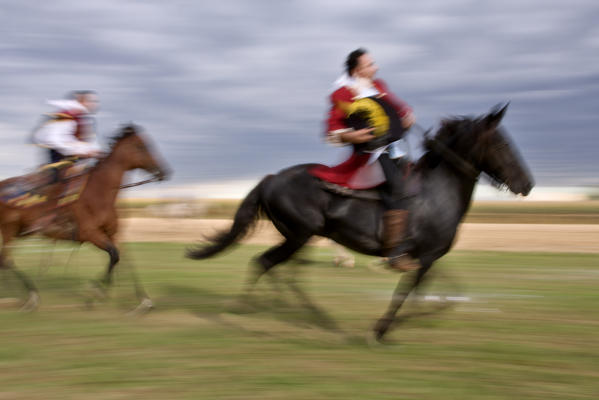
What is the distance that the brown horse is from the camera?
23.8 ft

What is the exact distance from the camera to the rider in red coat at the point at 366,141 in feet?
18.4

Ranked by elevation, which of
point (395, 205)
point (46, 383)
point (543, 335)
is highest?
point (395, 205)

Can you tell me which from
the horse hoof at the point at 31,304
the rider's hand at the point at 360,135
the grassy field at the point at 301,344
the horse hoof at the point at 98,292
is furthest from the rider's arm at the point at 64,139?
the rider's hand at the point at 360,135

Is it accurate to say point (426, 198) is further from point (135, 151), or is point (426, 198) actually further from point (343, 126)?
point (135, 151)

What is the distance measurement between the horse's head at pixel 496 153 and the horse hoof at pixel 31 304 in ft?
17.9

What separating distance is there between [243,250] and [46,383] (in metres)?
11.0

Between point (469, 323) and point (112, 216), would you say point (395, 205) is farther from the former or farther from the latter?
point (112, 216)

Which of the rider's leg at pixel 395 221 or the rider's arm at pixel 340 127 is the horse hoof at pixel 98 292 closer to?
the rider's arm at pixel 340 127

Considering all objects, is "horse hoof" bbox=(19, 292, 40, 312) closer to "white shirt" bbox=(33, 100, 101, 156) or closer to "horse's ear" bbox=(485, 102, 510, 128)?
"white shirt" bbox=(33, 100, 101, 156)

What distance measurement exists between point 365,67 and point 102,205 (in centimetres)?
369

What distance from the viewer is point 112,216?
7.36 meters

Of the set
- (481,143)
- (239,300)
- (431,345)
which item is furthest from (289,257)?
(481,143)

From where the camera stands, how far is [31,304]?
742 cm

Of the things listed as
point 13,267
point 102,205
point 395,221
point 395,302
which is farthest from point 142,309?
point 395,221
